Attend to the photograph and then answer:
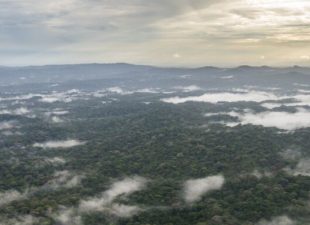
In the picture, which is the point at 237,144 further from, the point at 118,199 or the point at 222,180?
the point at 118,199

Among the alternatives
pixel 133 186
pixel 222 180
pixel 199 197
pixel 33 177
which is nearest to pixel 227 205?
pixel 199 197

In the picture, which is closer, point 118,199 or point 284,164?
point 118,199

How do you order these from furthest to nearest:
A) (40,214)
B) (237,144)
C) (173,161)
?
(237,144) < (173,161) < (40,214)

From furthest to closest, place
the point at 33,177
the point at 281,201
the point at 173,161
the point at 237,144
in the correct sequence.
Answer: the point at 237,144 → the point at 173,161 → the point at 33,177 → the point at 281,201

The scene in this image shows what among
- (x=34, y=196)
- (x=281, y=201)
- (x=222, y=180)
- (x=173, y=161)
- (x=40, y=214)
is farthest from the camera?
(x=173, y=161)

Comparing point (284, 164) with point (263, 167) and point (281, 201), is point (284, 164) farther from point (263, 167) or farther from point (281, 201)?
point (281, 201)

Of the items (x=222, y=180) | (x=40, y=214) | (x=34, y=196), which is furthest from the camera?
(x=222, y=180)

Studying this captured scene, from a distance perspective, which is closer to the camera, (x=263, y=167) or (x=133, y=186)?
(x=133, y=186)

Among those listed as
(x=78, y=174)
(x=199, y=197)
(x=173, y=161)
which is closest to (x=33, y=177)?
(x=78, y=174)

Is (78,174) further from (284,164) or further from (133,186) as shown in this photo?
(284,164)
